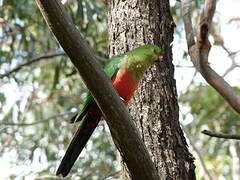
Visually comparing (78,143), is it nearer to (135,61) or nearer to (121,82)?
(121,82)

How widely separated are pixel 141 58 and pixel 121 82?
0.19m

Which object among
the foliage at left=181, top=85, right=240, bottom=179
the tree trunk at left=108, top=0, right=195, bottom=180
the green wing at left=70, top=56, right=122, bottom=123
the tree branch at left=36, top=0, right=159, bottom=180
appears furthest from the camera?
the foliage at left=181, top=85, right=240, bottom=179

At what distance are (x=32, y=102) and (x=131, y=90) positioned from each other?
4590 millimetres

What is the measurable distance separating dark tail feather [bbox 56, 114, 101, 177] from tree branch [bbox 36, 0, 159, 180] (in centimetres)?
48

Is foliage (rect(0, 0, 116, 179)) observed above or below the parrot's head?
above

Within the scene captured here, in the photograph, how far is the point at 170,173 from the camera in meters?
2.42

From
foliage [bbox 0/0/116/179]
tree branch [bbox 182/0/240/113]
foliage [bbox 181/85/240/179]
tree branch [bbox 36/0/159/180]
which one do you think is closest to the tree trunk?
tree branch [bbox 182/0/240/113]

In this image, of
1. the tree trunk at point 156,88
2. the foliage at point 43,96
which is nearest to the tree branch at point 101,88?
the tree trunk at point 156,88

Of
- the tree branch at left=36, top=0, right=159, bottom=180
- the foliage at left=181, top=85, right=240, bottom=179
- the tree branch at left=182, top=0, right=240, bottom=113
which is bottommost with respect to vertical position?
the tree branch at left=36, top=0, right=159, bottom=180

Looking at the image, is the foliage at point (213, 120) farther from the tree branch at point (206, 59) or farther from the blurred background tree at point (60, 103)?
the tree branch at point (206, 59)

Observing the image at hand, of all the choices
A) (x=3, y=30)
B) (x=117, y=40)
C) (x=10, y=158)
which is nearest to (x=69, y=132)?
(x=10, y=158)

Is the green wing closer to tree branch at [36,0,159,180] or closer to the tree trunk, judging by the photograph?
the tree trunk

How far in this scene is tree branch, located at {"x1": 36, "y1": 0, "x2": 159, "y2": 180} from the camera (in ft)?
5.78

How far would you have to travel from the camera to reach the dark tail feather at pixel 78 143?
2391 mm
